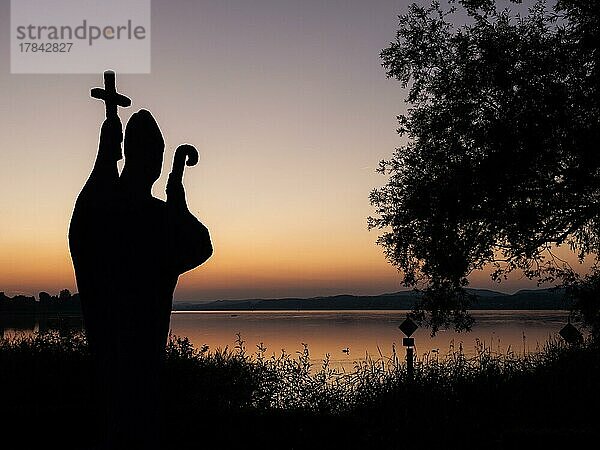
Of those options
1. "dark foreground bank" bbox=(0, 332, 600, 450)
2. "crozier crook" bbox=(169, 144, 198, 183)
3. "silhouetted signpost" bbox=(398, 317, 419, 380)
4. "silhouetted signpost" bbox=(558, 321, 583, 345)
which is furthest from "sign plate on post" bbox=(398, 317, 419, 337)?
"crozier crook" bbox=(169, 144, 198, 183)

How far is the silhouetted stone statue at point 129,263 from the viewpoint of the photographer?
3689 mm

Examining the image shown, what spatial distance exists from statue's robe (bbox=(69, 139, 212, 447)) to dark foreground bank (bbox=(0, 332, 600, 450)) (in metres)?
5.25

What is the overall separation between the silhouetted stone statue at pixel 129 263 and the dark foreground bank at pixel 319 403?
526 centimetres

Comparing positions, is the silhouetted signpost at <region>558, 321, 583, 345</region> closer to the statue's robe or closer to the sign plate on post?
the sign plate on post

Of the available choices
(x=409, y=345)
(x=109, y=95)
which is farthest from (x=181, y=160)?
(x=409, y=345)

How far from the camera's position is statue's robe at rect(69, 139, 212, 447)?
146 inches

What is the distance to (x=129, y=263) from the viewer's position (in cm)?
381

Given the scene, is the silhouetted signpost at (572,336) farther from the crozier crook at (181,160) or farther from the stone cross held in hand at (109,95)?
the stone cross held in hand at (109,95)

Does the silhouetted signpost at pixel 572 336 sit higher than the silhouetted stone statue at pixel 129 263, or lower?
lower

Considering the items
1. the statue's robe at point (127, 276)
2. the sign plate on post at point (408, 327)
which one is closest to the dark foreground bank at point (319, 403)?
the sign plate on post at point (408, 327)

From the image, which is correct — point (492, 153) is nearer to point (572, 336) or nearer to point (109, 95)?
point (572, 336)

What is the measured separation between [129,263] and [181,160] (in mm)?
713

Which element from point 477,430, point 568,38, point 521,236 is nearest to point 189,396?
point 477,430

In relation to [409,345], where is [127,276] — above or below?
above
